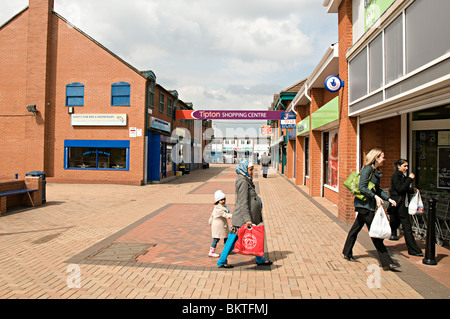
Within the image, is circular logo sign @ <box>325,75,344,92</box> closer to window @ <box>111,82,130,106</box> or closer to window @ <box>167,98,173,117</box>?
window @ <box>111,82,130,106</box>

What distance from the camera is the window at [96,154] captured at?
58.4 ft

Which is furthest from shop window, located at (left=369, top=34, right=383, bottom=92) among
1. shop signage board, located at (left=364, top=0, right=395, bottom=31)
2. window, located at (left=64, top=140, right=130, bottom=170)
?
window, located at (left=64, top=140, right=130, bottom=170)

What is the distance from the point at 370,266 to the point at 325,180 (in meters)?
7.89

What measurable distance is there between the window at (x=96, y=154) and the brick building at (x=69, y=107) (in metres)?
0.06

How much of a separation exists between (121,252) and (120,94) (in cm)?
1395

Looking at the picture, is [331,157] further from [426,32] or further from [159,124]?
[159,124]

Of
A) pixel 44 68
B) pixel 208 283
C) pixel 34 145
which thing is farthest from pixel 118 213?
pixel 44 68

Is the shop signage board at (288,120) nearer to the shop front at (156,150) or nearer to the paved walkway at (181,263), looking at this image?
the shop front at (156,150)

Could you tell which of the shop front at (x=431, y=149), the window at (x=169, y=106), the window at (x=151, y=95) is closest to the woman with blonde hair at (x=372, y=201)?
the shop front at (x=431, y=149)

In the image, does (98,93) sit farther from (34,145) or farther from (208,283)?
(208,283)

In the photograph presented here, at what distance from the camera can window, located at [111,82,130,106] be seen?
17688 mm

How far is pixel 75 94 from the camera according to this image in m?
18.2

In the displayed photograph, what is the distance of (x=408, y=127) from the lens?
22.6 feet

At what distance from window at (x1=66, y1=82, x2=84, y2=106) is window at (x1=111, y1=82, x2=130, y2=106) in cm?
192
